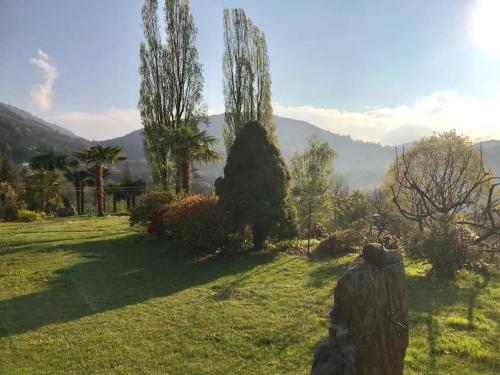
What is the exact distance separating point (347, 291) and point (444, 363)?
279cm

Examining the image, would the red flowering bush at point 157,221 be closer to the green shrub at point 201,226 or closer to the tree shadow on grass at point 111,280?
the tree shadow on grass at point 111,280

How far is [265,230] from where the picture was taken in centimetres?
1326

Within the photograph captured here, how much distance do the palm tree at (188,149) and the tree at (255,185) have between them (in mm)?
6166

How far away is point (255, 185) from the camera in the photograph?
1305cm

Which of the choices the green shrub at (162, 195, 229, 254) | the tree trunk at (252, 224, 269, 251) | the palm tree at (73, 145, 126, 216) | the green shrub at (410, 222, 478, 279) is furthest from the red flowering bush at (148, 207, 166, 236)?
the palm tree at (73, 145, 126, 216)

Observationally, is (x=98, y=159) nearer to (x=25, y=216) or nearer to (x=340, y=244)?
(x=25, y=216)

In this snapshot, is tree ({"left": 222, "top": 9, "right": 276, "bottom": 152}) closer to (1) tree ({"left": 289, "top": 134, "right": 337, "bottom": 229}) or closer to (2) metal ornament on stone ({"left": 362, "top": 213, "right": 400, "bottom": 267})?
(1) tree ({"left": 289, "top": 134, "right": 337, "bottom": 229})

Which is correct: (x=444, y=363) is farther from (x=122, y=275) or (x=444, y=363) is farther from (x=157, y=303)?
(x=122, y=275)

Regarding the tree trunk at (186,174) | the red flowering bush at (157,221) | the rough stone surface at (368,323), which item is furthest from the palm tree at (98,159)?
the rough stone surface at (368,323)

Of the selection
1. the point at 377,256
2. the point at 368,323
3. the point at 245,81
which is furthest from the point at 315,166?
the point at 368,323

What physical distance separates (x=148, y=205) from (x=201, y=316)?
10.9 meters

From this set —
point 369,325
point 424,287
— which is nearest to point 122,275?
point 424,287

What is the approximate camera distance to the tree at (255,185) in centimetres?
1295

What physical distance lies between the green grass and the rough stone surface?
175cm
